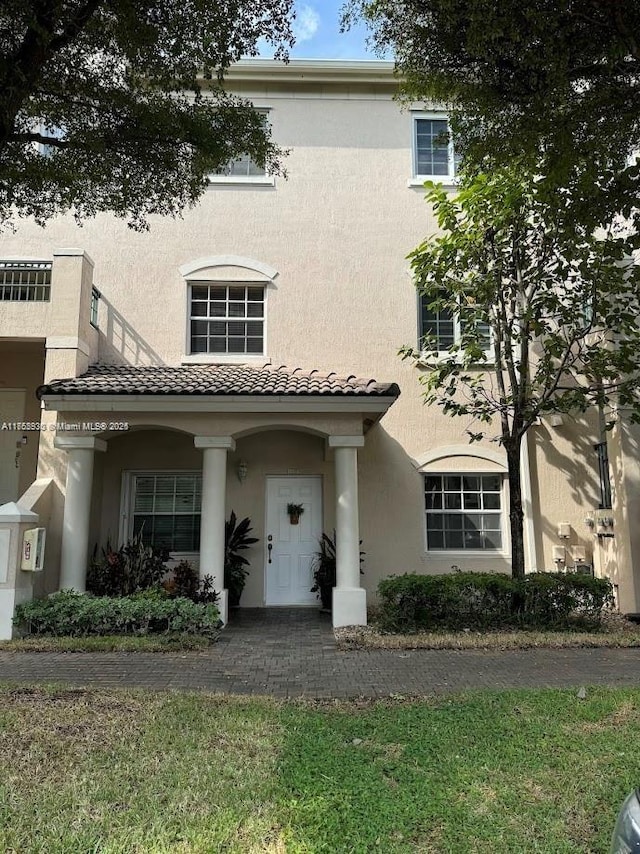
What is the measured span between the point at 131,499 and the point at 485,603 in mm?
6793

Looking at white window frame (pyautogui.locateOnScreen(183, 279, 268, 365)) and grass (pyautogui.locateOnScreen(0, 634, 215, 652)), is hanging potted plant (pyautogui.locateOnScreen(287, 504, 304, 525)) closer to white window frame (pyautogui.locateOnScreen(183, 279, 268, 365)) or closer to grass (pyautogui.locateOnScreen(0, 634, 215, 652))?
white window frame (pyautogui.locateOnScreen(183, 279, 268, 365))

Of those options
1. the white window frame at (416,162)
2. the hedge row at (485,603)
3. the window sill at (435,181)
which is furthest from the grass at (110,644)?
the white window frame at (416,162)

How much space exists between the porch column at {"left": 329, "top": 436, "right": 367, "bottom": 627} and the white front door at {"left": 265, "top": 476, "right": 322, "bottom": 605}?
198 cm

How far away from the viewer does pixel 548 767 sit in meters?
4.30

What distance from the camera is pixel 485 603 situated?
9391 millimetres

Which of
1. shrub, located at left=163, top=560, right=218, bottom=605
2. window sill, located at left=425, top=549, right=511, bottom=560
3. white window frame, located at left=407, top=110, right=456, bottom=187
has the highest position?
white window frame, located at left=407, top=110, right=456, bottom=187

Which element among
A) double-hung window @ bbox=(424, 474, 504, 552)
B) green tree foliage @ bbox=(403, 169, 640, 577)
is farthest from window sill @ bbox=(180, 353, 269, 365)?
double-hung window @ bbox=(424, 474, 504, 552)

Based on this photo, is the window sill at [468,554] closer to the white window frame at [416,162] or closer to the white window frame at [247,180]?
Answer: the white window frame at [416,162]

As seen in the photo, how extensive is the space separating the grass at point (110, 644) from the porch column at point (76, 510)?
128 cm

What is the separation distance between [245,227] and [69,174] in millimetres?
5926

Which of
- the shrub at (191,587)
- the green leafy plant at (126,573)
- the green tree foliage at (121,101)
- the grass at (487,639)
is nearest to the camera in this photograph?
the green tree foliage at (121,101)

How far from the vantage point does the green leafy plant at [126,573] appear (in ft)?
32.5

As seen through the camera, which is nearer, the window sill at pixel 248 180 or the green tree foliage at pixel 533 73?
the green tree foliage at pixel 533 73

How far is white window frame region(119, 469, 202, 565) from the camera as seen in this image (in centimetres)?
1180
